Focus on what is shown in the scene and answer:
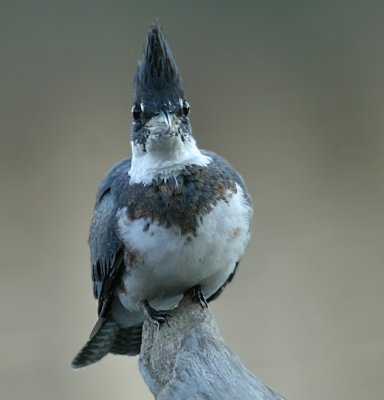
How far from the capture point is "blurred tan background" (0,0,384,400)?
3.07 m

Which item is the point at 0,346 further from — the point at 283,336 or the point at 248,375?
the point at 248,375

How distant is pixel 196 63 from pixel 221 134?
0.25 meters

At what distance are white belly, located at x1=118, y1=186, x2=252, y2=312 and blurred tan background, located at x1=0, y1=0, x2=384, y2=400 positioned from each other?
136 centimetres

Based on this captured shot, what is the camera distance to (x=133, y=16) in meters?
3.16

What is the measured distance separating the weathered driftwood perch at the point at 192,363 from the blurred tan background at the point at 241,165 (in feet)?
4.78

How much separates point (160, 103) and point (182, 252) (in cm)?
25

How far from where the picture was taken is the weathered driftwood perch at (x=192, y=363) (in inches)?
51.7

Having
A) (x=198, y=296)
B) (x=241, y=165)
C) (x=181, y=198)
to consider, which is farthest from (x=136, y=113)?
(x=241, y=165)

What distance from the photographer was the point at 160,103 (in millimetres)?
1654

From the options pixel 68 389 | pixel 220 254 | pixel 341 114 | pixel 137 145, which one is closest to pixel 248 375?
pixel 220 254

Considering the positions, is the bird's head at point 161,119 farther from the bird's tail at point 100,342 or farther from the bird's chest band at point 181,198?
the bird's tail at point 100,342

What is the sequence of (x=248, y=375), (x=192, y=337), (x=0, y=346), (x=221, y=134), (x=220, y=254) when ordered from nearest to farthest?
→ (x=248, y=375) < (x=192, y=337) < (x=220, y=254) < (x=0, y=346) < (x=221, y=134)

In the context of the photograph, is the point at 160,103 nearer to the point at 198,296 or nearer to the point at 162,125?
the point at 162,125

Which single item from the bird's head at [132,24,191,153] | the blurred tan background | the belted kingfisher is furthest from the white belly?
the blurred tan background
